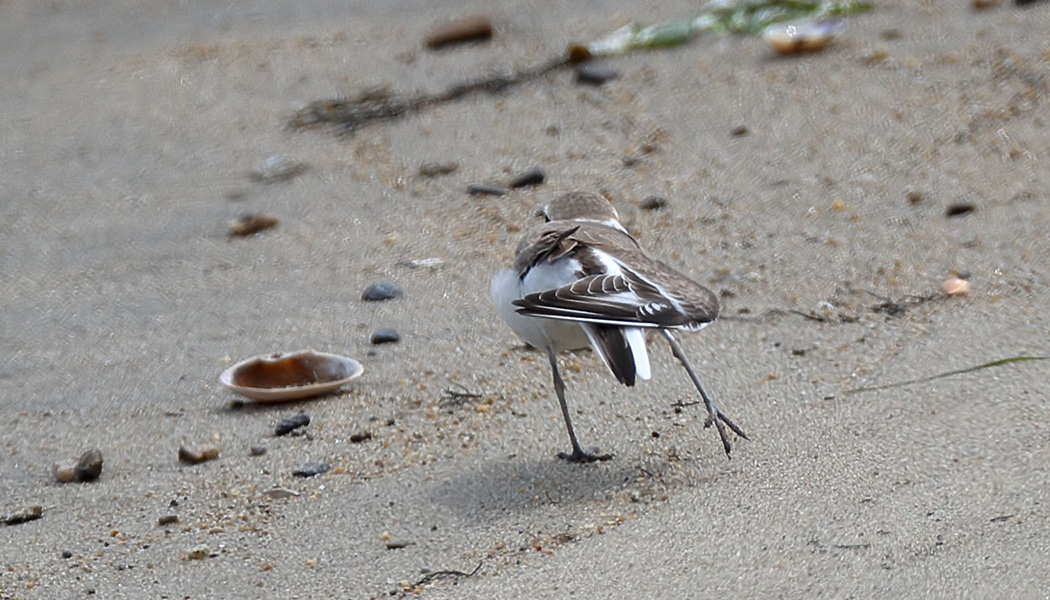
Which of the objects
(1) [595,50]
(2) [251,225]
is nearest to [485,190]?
(2) [251,225]

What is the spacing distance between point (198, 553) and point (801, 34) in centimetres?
451

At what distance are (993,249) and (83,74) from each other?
5.51m

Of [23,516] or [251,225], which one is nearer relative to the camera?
[23,516]

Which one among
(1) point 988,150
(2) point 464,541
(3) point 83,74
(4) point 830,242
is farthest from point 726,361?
(3) point 83,74

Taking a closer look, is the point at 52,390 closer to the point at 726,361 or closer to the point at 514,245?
the point at 514,245

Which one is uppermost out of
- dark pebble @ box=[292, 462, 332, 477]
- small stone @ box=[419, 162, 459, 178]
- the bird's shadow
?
small stone @ box=[419, 162, 459, 178]

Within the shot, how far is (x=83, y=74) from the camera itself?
27.7ft

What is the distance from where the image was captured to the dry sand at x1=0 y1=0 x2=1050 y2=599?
362 centimetres

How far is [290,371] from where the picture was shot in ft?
16.2

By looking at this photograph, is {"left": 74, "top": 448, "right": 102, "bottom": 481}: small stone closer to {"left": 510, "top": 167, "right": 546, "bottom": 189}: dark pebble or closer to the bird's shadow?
the bird's shadow

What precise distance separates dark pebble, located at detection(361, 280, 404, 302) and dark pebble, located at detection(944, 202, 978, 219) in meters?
2.18

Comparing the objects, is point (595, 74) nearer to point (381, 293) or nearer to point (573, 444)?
point (381, 293)

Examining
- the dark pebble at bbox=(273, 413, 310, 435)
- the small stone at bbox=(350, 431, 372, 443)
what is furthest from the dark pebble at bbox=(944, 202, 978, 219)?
the dark pebble at bbox=(273, 413, 310, 435)

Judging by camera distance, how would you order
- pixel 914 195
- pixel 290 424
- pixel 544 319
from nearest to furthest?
pixel 544 319 → pixel 290 424 → pixel 914 195
